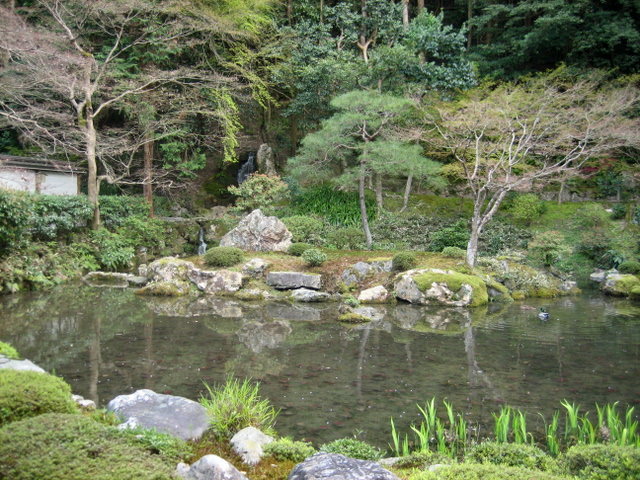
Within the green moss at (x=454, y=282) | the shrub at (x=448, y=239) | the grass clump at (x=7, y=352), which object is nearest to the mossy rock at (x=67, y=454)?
the grass clump at (x=7, y=352)

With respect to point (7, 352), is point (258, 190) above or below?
above

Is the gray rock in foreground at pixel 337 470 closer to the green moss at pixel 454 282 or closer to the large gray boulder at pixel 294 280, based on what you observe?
the green moss at pixel 454 282

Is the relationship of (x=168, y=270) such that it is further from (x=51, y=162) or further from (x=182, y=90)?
(x=182, y=90)

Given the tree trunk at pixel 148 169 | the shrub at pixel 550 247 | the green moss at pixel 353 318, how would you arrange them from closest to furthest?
the green moss at pixel 353 318
the shrub at pixel 550 247
the tree trunk at pixel 148 169

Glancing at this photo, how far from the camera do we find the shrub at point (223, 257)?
15.4m

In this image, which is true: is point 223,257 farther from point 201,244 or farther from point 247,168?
point 247,168

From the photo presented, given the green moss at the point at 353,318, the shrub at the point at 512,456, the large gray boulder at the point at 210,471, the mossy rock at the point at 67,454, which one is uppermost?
the mossy rock at the point at 67,454

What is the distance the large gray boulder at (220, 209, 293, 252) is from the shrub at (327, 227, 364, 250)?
4.98 feet

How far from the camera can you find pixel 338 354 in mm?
8641

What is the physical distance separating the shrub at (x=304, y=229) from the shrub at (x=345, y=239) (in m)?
0.56

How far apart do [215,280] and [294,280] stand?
2.41m

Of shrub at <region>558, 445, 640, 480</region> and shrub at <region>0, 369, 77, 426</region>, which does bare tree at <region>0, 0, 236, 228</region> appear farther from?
shrub at <region>558, 445, 640, 480</region>

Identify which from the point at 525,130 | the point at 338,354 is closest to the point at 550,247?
the point at 525,130

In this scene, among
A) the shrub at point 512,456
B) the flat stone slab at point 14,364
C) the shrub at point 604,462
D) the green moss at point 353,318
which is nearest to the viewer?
the shrub at point 604,462
